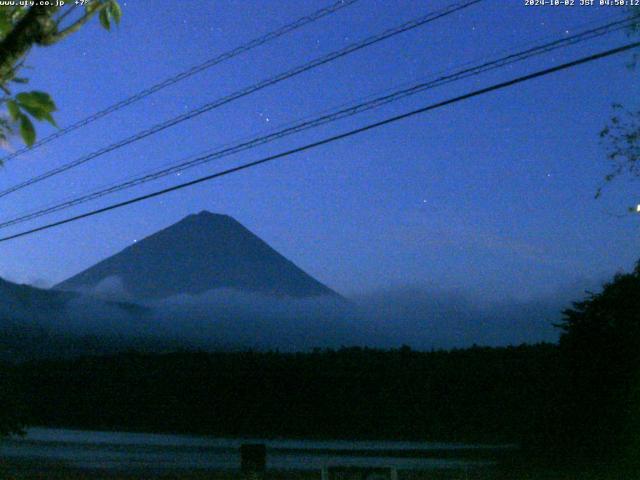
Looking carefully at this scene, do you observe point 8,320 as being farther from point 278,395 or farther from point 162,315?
point 278,395

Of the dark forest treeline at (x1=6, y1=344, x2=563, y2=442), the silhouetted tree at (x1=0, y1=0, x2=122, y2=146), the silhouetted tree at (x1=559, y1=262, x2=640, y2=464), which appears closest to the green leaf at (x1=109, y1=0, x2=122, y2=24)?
the silhouetted tree at (x1=0, y1=0, x2=122, y2=146)

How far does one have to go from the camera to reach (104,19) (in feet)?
14.8

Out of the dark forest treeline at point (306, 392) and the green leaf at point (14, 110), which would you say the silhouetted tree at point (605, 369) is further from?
the green leaf at point (14, 110)

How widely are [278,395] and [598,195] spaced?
21.9 metres

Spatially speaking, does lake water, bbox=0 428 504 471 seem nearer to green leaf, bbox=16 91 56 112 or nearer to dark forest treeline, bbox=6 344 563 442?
dark forest treeline, bbox=6 344 563 442

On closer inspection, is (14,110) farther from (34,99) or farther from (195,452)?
(195,452)

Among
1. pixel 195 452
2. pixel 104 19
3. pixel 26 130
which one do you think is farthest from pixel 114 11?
pixel 195 452

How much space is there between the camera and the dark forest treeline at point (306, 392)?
31750mm

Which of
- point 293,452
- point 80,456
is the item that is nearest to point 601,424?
point 293,452

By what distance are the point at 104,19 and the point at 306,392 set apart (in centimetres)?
3200

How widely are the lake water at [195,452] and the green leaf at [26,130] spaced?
15.7 m

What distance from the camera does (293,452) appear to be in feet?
85.0

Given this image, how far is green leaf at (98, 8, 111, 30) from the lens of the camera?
14.7 feet

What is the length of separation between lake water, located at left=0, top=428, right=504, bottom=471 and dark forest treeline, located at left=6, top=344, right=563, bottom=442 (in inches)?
109
